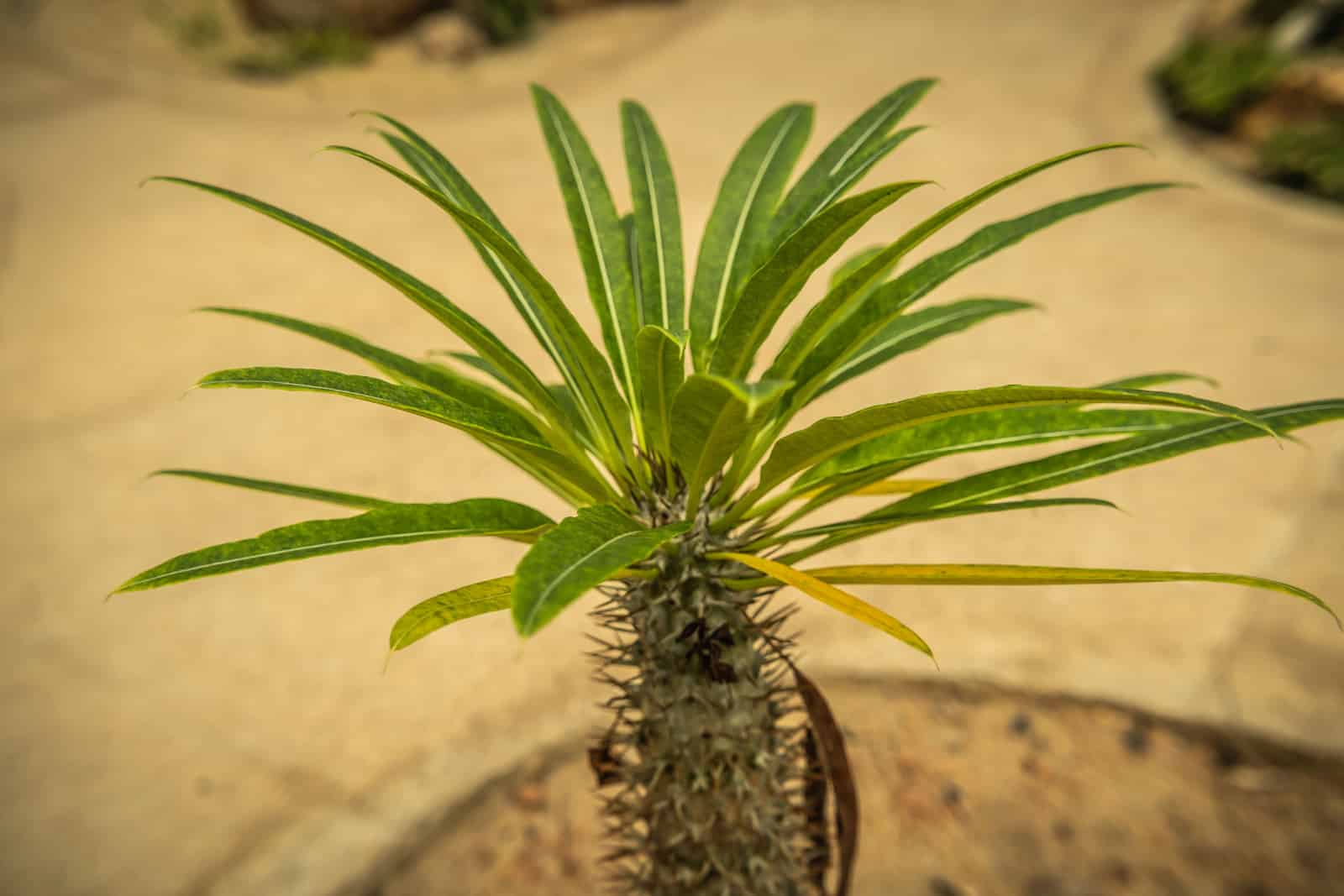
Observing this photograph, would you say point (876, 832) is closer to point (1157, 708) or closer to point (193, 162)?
point (1157, 708)

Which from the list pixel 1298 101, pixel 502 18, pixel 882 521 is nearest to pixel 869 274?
pixel 882 521

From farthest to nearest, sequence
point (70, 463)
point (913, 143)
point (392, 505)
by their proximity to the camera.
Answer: point (913, 143), point (70, 463), point (392, 505)

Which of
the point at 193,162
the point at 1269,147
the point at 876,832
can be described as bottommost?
the point at 876,832

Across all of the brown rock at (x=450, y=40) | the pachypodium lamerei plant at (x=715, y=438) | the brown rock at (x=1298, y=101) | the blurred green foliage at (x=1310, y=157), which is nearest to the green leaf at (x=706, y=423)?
the pachypodium lamerei plant at (x=715, y=438)

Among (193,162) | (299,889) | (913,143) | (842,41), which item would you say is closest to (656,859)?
(299,889)

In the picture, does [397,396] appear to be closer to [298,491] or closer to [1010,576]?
[298,491]

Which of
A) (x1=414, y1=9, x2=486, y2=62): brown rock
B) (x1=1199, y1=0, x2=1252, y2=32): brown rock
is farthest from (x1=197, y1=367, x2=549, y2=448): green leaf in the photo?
(x1=414, y1=9, x2=486, y2=62): brown rock
